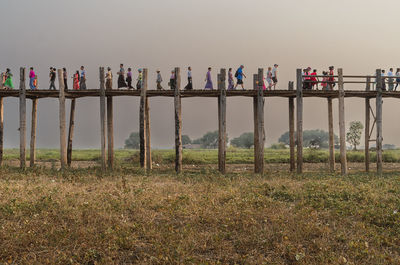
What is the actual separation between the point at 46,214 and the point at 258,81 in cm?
1297

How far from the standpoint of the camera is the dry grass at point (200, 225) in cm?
783

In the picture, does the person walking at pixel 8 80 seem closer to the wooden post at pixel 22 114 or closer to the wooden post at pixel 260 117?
the wooden post at pixel 22 114

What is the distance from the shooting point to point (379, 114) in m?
20.6

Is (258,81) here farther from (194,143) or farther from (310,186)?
(194,143)

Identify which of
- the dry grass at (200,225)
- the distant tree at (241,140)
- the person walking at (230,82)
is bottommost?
the dry grass at (200,225)

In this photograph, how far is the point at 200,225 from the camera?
9398mm

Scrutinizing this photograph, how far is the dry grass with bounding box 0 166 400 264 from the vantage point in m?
7.83

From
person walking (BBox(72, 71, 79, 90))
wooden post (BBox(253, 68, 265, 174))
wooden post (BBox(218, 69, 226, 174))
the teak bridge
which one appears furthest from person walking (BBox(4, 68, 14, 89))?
wooden post (BBox(253, 68, 265, 174))

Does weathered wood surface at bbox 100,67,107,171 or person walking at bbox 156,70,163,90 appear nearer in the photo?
weathered wood surface at bbox 100,67,107,171

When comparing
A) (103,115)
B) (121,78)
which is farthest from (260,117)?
(103,115)

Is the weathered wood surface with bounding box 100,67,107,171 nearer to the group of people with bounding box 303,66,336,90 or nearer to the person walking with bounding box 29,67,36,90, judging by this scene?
the person walking with bounding box 29,67,36,90

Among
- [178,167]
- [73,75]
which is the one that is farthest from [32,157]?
[178,167]

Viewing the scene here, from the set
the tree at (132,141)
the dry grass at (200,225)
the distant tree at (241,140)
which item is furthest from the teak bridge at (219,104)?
the distant tree at (241,140)

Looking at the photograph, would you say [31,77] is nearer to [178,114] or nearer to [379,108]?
[178,114]
